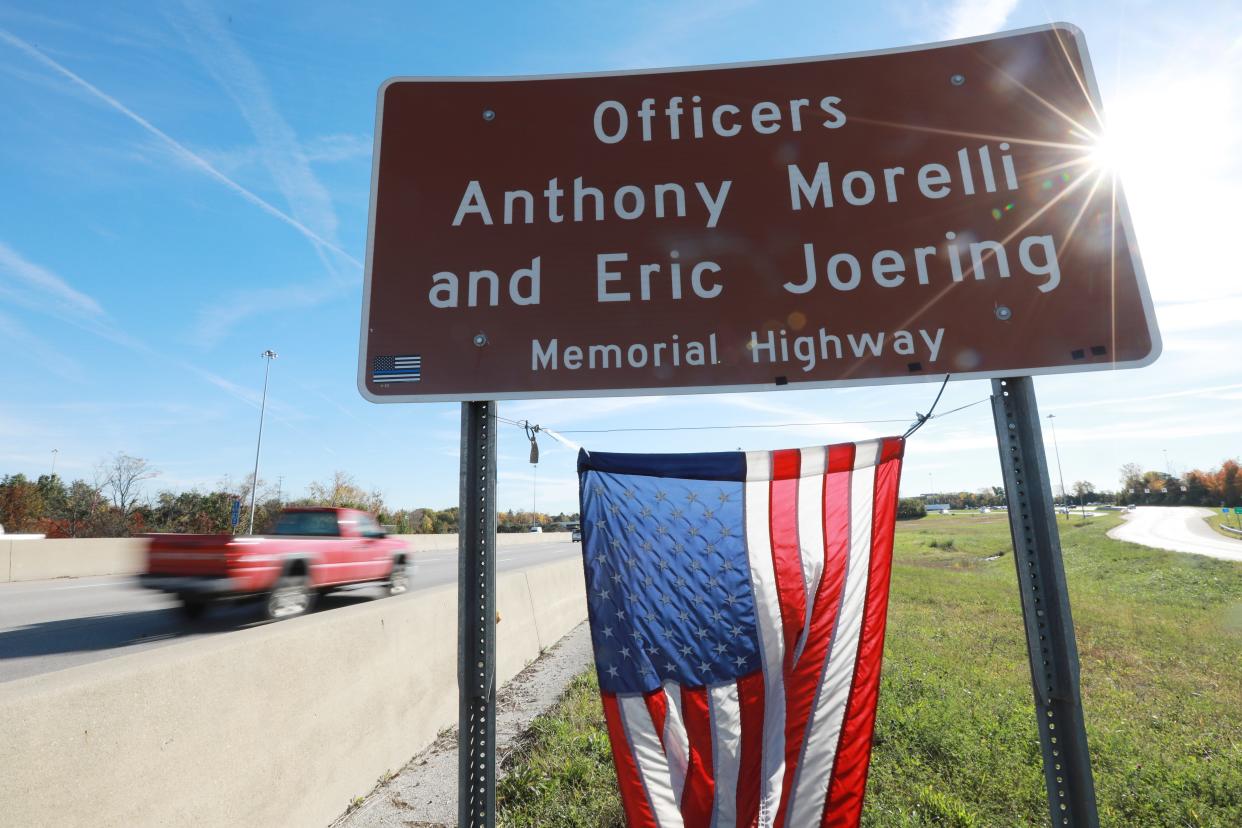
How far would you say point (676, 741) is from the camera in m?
1.90

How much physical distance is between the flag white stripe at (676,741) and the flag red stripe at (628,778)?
0.30 ft

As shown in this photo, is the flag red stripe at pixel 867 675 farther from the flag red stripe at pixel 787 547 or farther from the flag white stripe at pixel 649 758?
the flag white stripe at pixel 649 758

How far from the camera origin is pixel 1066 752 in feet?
5.46

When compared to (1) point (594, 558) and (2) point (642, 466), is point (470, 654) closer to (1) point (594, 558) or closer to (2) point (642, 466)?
(1) point (594, 558)

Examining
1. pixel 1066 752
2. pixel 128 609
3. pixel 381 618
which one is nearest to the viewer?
pixel 1066 752

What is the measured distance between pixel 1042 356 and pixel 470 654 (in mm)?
1858

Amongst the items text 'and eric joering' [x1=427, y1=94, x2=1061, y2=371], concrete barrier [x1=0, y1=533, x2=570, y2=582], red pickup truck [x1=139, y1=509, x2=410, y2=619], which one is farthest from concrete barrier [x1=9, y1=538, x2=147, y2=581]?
text 'and eric joering' [x1=427, y1=94, x2=1061, y2=371]

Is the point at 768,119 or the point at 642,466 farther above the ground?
the point at 768,119

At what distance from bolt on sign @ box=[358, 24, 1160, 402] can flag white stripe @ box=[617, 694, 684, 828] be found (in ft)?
3.13

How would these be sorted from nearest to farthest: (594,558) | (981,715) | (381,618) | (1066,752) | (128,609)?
(1066,752), (594,558), (381,618), (981,715), (128,609)

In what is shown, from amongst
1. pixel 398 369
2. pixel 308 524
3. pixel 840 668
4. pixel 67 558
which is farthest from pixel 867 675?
pixel 67 558

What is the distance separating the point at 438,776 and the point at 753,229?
4267 millimetres

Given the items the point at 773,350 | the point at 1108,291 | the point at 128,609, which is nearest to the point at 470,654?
the point at 773,350

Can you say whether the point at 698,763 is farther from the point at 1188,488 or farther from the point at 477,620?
the point at 1188,488
